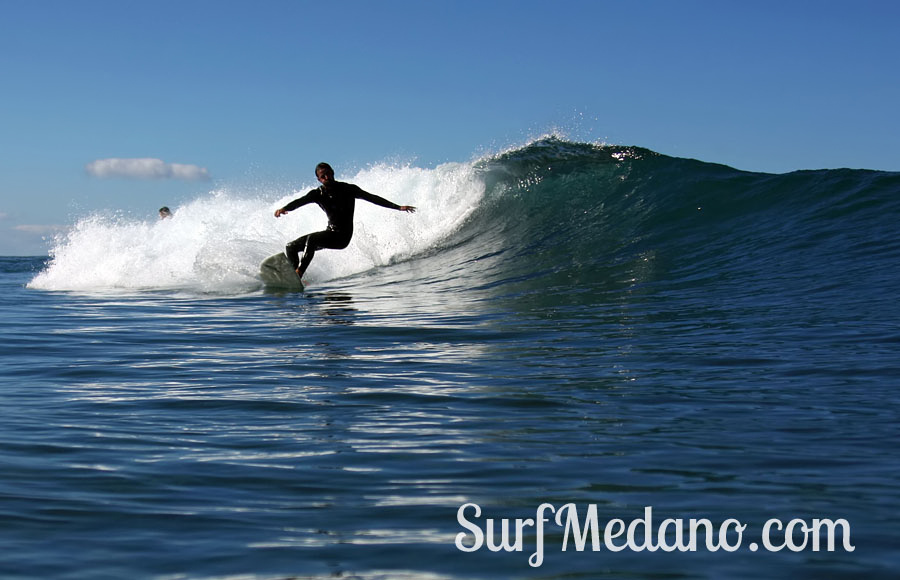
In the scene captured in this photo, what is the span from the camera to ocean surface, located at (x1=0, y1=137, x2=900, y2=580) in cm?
275

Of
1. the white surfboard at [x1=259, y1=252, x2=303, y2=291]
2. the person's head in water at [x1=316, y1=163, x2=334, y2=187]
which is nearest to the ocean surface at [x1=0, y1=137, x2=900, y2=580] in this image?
the white surfboard at [x1=259, y1=252, x2=303, y2=291]

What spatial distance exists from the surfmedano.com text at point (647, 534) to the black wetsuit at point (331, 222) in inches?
403

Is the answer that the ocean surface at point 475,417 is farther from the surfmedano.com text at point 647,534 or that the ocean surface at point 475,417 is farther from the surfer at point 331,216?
the surfer at point 331,216

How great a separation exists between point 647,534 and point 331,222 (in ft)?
35.6

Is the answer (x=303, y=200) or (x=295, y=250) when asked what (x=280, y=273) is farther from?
(x=303, y=200)

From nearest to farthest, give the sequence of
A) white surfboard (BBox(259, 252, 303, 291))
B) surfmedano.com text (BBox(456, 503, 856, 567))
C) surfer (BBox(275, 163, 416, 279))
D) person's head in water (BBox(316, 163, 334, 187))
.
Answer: surfmedano.com text (BBox(456, 503, 856, 567)), person's head in water (BBox(316, 163, 334, 187)), surfer (BBox(275, 163, 416, 279)), white surfboard (BBox(259, 252, 303, 291))

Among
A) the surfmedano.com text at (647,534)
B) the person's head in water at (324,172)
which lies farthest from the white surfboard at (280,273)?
the surfmedano.com text at (647,534)

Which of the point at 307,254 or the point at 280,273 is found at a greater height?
the point at 307,254

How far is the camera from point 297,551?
107 inches

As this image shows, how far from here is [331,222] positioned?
13.2m

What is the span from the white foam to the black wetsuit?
0.82 meters

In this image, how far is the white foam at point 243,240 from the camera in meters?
14.6

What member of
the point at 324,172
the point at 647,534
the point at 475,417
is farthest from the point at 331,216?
the point at 647,534

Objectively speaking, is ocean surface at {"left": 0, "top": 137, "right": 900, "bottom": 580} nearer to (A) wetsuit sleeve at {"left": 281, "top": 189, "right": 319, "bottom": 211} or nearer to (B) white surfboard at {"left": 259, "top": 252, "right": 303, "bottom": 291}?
(B) white surfboard at {"left": 259, "top": 252, "right": 303, "bottom": 291}
